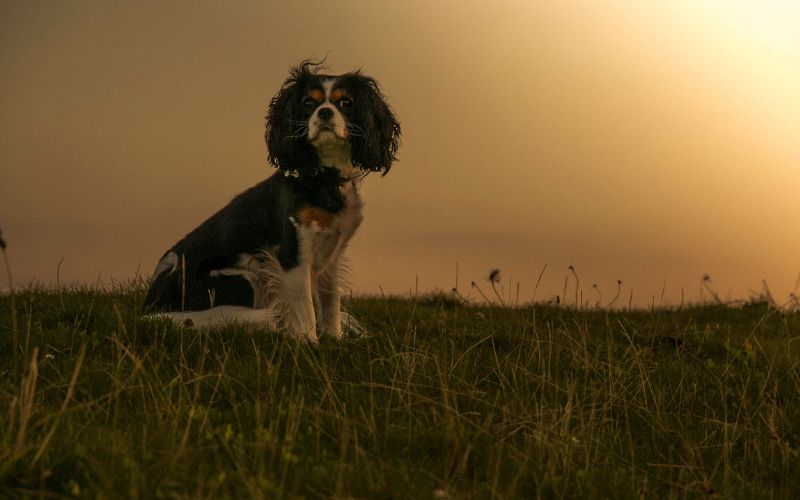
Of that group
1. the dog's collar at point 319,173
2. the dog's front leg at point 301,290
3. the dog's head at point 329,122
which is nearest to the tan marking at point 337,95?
the dog's head at point 329,122

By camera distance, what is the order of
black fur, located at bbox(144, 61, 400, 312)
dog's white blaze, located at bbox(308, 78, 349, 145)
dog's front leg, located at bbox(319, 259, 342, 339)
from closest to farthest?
1. dog's white blaze, located at bbox(308, 78, 349, 145)
2. black fur, located at bbox(144, 61, 400, 312)
3. dog's front leg, located at bbox(319, 259, 342, 339)

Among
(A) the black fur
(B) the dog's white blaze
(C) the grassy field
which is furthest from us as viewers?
(A) the black fur

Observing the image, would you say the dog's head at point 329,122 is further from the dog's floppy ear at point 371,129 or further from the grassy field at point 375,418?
the grassy field at point 375,418

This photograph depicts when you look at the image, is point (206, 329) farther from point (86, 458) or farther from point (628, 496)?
point (628, 496)

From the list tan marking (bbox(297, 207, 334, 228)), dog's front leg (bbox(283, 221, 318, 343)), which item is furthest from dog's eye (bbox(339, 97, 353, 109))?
dog's front leg (bbox(283, 221, 318, 343))

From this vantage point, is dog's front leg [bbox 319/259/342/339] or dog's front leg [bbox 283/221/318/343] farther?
dog's front leg [bbox 319/259/342/339]

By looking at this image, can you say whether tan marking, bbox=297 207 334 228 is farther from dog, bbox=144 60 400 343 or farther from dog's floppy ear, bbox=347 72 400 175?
dog's floppy ear, bbox=347 72 400 175

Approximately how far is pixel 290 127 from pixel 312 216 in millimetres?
970

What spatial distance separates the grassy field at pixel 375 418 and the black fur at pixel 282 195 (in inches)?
29.1

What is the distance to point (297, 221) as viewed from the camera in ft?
26.9

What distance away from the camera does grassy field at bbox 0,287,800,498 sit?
4.45 meters

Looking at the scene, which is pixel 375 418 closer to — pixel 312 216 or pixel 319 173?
pixel 312 216

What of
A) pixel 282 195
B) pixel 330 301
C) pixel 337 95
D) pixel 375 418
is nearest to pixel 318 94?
pixel 337 95

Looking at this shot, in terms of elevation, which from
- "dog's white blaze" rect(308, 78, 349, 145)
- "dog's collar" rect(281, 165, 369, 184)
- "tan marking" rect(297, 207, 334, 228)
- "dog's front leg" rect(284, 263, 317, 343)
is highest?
"dog's white blaze" rect(308, 78, 349, 145)
